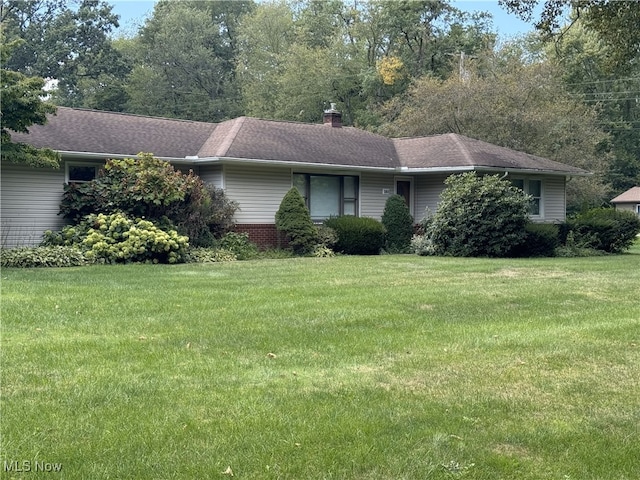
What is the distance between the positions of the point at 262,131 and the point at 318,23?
32.0m

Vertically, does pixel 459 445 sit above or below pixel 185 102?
below

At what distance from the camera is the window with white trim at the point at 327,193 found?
21.7 meters

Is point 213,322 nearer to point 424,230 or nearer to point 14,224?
point 14,224

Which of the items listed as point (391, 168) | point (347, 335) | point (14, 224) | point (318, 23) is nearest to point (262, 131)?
point (391, 168)

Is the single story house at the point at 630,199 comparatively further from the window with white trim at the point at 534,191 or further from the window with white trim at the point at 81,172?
the window with white trim at the point at 81,172

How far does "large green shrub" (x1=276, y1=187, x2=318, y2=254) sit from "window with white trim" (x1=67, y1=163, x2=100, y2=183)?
5.31m

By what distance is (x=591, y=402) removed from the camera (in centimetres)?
520

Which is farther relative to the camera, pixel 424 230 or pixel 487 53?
pixel 487 53

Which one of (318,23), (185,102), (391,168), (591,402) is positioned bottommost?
(591,402)

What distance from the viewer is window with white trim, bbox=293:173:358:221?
71.2ft

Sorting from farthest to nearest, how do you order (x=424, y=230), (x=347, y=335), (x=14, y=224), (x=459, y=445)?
(x=424, y=230) → (x=14, y=224) → (x=347, y=335) → (x=459, y=445)

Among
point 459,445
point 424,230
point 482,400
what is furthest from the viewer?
point 424,230

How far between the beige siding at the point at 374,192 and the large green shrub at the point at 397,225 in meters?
0.85

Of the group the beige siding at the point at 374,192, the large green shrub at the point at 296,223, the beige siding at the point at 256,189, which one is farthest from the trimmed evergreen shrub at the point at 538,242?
the beige siding at the point at 256,189
